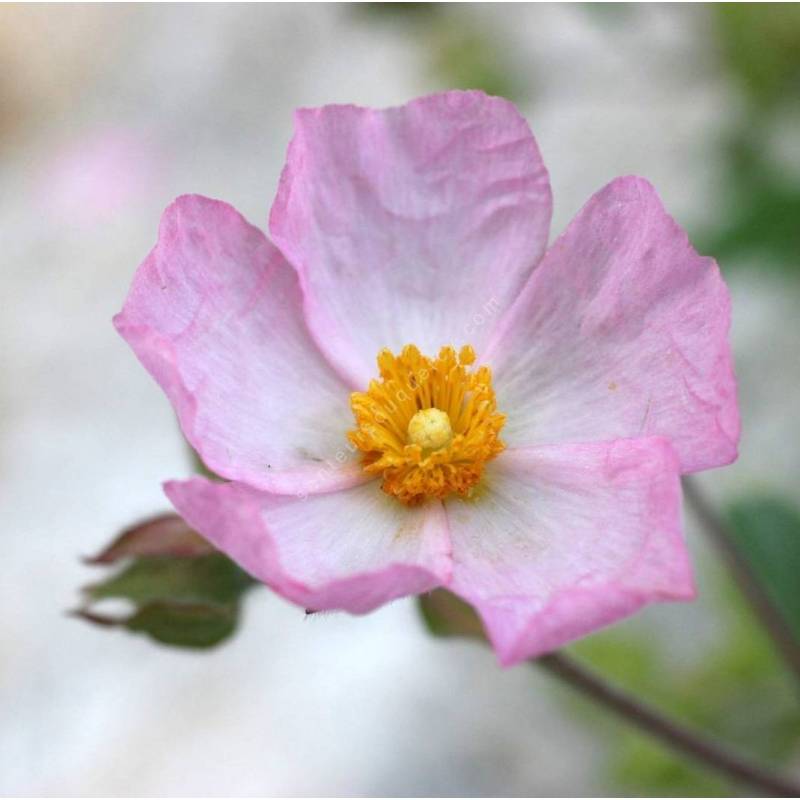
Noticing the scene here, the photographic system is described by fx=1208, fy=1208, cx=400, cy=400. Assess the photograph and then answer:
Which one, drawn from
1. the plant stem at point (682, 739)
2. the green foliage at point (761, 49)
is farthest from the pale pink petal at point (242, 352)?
the green foliage at point (761, 49)

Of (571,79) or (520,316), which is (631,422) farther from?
(571,79)

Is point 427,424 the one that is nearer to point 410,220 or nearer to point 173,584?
point 410,220

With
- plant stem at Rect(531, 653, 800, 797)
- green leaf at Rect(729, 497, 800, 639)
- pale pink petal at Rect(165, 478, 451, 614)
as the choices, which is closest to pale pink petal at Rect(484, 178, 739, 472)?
pale pink petal at Rect(165, 478, 451, 614)

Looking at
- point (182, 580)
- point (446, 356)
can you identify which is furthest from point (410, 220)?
point (182, 580)

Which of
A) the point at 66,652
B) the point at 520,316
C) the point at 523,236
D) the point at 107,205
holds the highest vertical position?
the point at 523,236

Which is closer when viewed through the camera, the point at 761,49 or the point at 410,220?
the point at 410,220

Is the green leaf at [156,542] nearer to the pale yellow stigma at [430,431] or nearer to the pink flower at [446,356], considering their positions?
the pink flower at [446,356]

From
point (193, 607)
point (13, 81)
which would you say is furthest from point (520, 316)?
point (13, 81)
